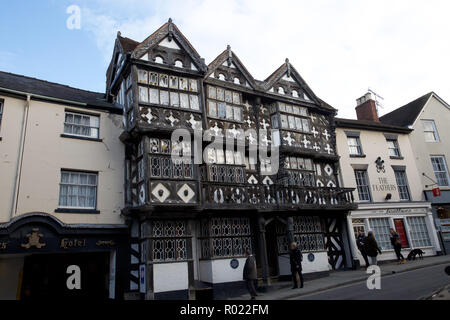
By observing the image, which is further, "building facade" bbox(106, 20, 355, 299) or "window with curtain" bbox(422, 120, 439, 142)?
"window with curtain" bbox(422, 120, 439, 142)

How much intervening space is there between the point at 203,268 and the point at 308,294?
15.0 ft

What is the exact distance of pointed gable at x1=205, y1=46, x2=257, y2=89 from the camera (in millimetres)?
17078

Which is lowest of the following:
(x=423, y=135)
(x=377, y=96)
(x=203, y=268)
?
(x=203, y=268)

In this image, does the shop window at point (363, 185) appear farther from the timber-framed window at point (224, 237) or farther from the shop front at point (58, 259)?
the shop front at point (58, 259)

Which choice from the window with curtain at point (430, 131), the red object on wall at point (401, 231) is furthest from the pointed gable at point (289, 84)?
the window with curtain at point (430, 131)

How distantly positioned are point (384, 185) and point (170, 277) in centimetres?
1506

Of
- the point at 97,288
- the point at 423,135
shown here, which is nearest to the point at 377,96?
the point at 423,135

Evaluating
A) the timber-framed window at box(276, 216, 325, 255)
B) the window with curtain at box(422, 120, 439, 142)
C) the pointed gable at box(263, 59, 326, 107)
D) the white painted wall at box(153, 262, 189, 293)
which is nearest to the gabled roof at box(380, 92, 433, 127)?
the window with curtain at box(422, 120, 439, 142)

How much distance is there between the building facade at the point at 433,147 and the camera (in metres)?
22.6

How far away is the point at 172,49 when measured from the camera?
1583 cm

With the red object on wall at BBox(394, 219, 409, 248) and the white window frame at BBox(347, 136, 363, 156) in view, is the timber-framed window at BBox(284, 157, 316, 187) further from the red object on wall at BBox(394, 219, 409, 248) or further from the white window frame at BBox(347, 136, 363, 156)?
the red object on wall at BBox(394, 219, 409, 248)

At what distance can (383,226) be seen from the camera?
67.6 ft

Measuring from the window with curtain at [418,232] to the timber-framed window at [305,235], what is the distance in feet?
24.4

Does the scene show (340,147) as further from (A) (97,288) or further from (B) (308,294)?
(A) (97,288)
